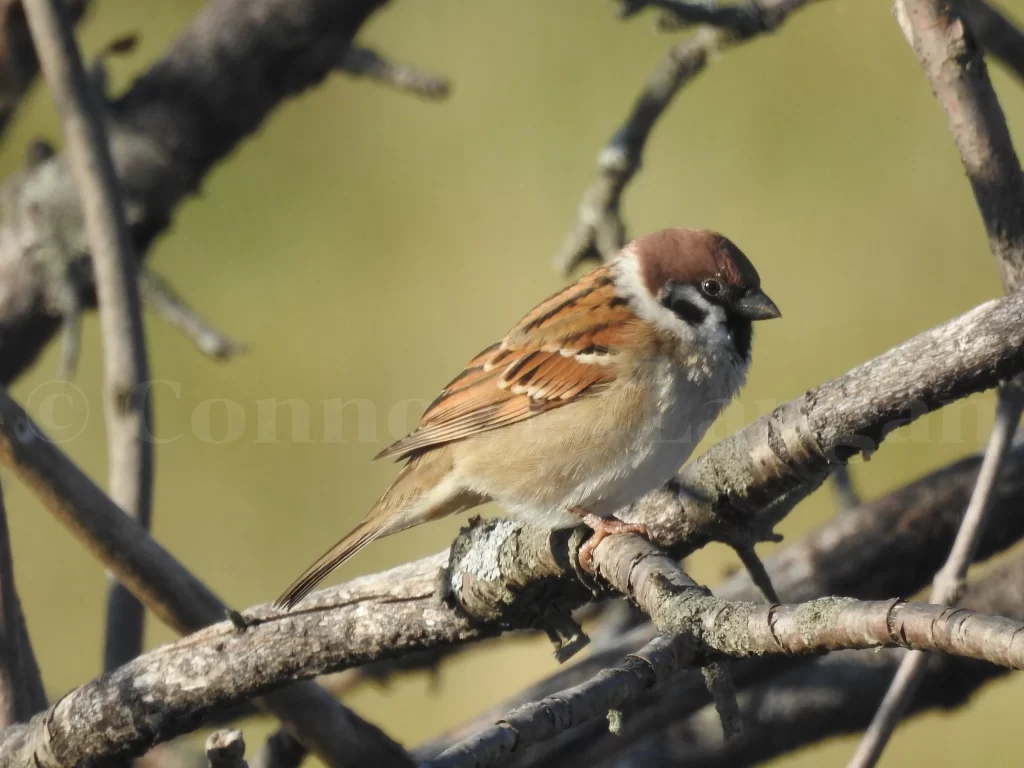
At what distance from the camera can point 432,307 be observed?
4766mm

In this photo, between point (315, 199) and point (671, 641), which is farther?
point (315, 199)

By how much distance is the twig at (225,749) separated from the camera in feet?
5.14

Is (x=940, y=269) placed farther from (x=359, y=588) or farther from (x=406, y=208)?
(x=359, y=588)

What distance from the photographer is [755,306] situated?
2.76 metres

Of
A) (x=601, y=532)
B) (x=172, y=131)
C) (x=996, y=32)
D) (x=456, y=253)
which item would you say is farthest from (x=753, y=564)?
(x=456, y=253)

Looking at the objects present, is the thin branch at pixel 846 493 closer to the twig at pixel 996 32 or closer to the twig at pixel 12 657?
the twig at pixel 996 32

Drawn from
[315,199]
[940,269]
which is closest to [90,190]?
[315,199]

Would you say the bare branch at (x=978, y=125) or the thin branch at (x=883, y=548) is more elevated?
the bare branch at (x=978, y=125)

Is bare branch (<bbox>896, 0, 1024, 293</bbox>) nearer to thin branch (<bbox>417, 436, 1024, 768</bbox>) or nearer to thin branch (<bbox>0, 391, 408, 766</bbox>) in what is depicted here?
thin branch (<bbox>417, 436, 1024, 768</bbox>)

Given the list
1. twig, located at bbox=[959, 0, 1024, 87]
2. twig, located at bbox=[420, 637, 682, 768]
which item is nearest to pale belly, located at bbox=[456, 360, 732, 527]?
twig, located at bbox=[959, 0, 1024, 87]

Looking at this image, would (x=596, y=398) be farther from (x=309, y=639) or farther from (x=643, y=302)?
(x=309, y=639)

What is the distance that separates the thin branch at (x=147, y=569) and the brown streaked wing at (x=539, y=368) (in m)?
0.76

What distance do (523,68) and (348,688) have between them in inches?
111

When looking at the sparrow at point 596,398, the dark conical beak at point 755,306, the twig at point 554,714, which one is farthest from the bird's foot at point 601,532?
the dark conical beak at point 755,306
